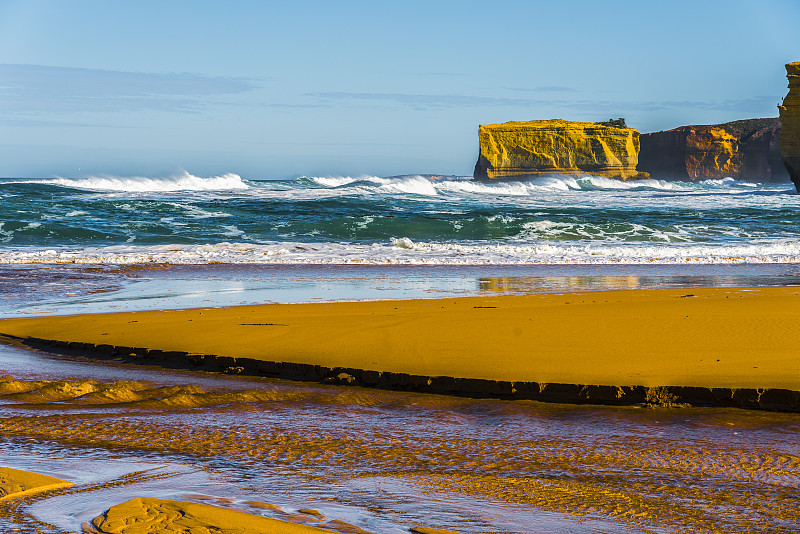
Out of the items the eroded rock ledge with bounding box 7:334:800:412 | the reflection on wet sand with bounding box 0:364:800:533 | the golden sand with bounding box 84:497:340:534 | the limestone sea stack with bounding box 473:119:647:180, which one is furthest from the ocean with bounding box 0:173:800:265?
the limestone sea stack with bounding box 473:119:647:180

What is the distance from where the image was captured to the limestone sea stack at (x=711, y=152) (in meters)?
124

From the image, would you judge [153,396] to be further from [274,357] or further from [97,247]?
[97,247]

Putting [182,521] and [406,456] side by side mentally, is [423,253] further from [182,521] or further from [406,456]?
[182,521]

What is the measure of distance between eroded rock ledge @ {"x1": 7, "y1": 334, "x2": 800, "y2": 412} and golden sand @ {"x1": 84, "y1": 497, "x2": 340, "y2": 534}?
225 cm

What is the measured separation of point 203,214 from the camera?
27516 mm

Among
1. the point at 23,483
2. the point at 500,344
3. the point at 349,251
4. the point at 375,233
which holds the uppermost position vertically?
the point at 375,233

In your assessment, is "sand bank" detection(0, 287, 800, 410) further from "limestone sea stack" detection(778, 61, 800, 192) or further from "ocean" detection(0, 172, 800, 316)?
"limestone sea stack" detection(778, 61, 800, 192)

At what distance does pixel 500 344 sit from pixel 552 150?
94389mm

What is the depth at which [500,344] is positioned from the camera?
215 inches

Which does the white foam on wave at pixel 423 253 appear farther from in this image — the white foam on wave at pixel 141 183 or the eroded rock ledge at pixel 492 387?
the white foam on wave at pixel 141 183

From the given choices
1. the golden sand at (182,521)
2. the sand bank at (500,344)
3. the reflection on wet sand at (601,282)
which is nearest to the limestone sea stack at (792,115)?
the reflection on wet sand at (601,282)

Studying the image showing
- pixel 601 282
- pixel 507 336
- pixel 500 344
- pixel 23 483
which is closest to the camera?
pixel 23 483

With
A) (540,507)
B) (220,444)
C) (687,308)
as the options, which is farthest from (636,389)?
(687,308)

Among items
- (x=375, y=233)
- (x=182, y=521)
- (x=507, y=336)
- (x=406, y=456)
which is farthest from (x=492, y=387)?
(x=375, y=233)
